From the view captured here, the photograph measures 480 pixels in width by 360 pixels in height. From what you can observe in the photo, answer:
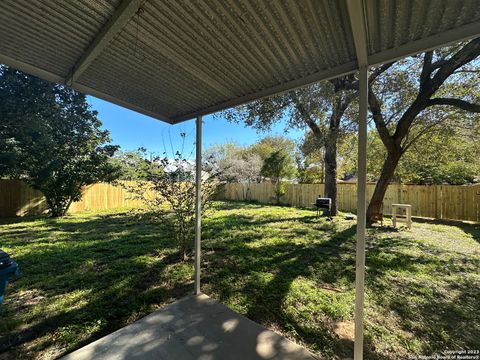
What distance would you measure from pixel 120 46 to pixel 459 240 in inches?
303

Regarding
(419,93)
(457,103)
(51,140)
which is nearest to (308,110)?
(419,93)

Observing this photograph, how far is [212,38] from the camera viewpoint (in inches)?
65.2

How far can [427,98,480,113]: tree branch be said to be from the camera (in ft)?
17.0

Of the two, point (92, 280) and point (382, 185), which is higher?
point (382, 185)

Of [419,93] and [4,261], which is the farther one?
[419,93]

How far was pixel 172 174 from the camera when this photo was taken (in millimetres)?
3826

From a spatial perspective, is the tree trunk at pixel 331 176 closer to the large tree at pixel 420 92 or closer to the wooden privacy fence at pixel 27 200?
the large tree at pixel 420 92

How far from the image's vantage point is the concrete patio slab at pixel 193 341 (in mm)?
1797

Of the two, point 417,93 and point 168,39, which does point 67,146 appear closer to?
point 168,39

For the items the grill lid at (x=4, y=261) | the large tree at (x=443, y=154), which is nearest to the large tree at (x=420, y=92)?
the large tree at (x=443, y=154)

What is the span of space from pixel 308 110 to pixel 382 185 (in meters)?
3.21

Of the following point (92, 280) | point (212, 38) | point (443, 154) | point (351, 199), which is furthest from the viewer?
point (351, 199)

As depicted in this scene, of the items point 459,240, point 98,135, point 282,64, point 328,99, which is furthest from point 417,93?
point 98,135

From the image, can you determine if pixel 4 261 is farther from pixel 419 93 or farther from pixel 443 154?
pixel 443 154
